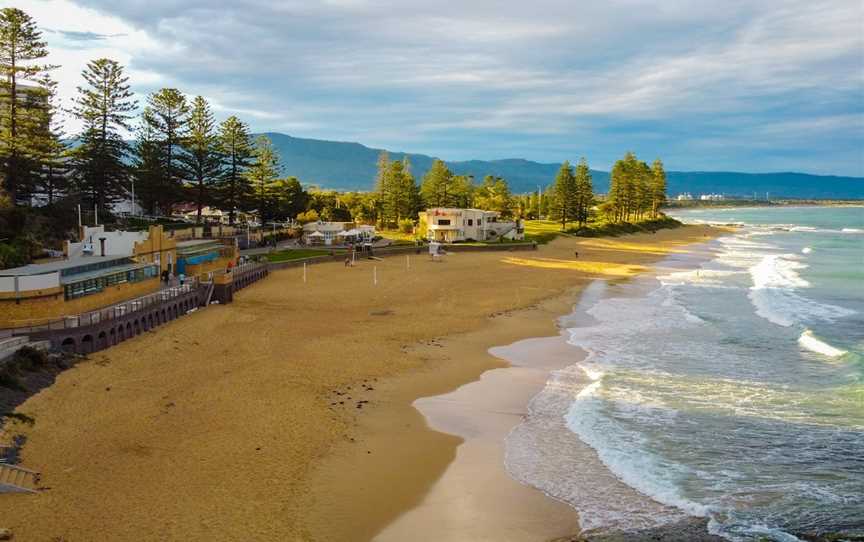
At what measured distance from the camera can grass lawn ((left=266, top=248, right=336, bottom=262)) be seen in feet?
148

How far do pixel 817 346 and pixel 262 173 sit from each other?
48.7 metres

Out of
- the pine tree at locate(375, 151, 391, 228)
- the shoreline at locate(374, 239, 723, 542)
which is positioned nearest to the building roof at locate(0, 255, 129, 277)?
the shoreline at locate(374, 239, 723, 542)

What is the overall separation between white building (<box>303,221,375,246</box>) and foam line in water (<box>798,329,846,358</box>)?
116 feet

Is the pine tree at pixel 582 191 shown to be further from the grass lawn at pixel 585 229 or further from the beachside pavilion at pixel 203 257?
the beachside pavilion at pixel 203 257

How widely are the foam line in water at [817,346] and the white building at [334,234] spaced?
35.3 meters

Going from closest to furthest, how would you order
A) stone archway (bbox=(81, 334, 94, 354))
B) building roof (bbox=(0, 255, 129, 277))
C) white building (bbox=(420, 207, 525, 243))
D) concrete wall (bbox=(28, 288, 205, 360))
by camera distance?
concrete wall (bbox=(28, 288, 205, 360))
stone archway (bbox=(81, 334, 94, 354))
building roof (bbox=(0, 255, 129, 277))
white building (bbox=(420, 207, 525, 243))

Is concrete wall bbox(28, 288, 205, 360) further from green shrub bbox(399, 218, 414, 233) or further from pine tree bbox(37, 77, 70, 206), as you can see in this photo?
green shrub bbox(399, 218, 414, 233)

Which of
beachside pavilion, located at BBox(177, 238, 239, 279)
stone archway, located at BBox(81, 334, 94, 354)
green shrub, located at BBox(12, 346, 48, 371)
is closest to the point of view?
green shrub, located at BBox(12, 346, 48, 371)

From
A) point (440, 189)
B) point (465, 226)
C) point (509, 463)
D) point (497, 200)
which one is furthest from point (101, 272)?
point (497, 200)

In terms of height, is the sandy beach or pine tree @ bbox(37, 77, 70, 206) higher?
pine tree @ bbox(37, 77, 70, 206)

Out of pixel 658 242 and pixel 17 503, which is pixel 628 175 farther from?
pixel 17 503

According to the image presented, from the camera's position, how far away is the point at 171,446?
1394cm

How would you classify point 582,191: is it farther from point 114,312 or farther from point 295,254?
point 114,312

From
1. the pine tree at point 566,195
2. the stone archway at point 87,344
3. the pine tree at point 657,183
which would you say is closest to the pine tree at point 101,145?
the stone archway at point 87,344
